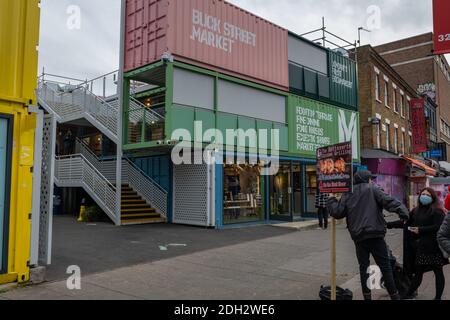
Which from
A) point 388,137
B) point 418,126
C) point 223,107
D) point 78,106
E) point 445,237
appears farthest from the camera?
point 418,126

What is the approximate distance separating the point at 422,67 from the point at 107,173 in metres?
34.4

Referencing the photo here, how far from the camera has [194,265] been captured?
7859 millimetres

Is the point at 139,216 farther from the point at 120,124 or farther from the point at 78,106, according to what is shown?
the point at 78,106

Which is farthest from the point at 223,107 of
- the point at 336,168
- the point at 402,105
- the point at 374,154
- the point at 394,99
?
the point at 402,105

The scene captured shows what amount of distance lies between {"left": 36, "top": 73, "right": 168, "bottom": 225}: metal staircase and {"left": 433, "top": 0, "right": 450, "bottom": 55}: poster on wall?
8076 mm

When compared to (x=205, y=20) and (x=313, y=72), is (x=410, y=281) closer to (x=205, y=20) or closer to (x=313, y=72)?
(x=205, y=20)

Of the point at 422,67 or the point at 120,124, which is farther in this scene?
the point at 422,67

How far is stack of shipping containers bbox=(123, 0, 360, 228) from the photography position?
13305 mm

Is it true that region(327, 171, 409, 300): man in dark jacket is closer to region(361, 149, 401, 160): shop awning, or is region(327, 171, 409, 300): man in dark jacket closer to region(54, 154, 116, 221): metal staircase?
region(54, 154, 116, 221): metal staircase

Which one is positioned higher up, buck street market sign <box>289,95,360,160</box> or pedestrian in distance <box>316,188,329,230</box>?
buck street market sign <box>289,95,360,160</box>

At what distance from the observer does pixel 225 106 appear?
14.5 metres

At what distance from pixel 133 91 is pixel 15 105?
1175 centimetres

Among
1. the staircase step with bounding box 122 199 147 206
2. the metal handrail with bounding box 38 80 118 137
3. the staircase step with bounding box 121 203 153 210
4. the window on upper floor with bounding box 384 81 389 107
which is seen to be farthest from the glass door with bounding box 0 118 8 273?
the window on upper floor with bounding box 384 81 389 107
